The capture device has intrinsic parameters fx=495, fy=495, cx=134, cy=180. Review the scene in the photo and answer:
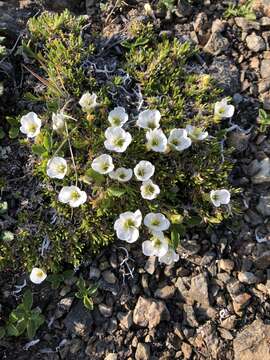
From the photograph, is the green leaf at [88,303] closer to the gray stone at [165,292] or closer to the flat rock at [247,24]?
the gray stone at [165,292]

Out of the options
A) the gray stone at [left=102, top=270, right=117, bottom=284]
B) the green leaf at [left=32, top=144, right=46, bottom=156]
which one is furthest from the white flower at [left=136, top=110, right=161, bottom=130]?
the gray stone at [left=102, top=270, right=117, bottom=284]

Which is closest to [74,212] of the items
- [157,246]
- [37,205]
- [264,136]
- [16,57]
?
[37,205]

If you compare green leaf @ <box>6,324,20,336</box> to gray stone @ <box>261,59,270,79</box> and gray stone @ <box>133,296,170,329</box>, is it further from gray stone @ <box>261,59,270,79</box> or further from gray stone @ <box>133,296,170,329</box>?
gray stone @ <box>261,59,270,79</box>

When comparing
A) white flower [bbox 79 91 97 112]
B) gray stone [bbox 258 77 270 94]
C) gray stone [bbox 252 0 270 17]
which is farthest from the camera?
gray stone [bbox 252 0 270 17]

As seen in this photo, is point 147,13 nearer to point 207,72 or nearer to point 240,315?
point 207,72

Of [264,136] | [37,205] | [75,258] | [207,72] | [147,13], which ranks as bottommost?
[75,258]

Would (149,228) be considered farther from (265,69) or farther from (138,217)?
(265,69)
